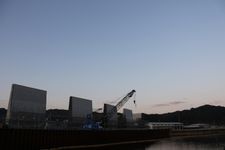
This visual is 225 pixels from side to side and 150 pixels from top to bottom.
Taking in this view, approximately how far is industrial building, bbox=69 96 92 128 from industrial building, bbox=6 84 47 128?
1191cm

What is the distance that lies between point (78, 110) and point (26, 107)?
2228cm

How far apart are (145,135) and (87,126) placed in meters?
30.7

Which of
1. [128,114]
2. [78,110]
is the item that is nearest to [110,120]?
[128,114]

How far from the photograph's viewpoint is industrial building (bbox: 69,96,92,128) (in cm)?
7744

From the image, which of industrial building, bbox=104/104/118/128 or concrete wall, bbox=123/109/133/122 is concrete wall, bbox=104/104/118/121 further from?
concrete wall, bbox=123/109/133/122

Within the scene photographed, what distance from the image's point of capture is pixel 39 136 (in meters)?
49.7

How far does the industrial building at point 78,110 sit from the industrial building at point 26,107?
11913 millimetres

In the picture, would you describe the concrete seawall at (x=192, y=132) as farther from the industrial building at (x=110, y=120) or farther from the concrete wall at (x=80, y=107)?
the concrete wall at (x=80, y=107)

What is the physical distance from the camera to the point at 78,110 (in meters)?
81.1

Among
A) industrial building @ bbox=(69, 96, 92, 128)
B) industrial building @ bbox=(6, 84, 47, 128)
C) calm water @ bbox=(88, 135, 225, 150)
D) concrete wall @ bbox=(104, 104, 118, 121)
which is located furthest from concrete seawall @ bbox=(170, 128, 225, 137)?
industrial building @ bbox=(6, 84, 47, 128)

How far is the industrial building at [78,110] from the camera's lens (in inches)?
3049

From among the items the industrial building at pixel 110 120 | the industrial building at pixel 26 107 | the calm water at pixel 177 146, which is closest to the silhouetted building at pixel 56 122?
the industrial building at pixel 26 107

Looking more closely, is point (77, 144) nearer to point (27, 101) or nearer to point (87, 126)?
point (27, 101)

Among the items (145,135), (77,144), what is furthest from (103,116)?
(77,144)
